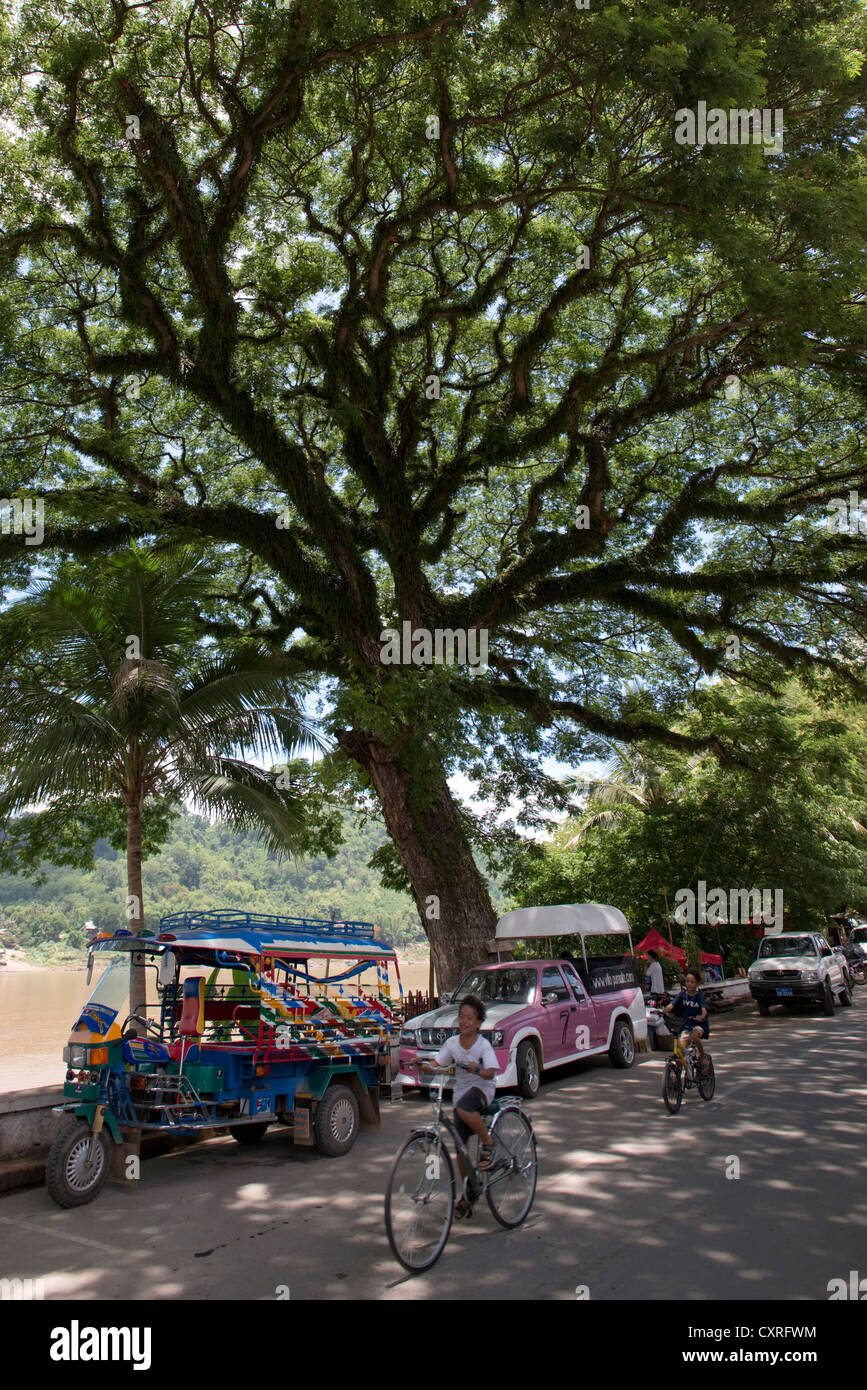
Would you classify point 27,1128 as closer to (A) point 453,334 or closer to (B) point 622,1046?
(B) point 622,1046

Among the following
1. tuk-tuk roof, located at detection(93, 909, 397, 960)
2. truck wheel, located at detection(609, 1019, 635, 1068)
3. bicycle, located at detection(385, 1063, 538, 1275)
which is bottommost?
truck wheel, located at detection(609, 1019, 635, 1068)

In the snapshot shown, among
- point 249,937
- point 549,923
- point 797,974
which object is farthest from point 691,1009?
point 797,974

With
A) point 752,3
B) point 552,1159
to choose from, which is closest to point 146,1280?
point 552,1159

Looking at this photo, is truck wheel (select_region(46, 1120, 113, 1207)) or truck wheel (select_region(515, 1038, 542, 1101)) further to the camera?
truck wheel (select_region(515, 1038, 542, 1101))

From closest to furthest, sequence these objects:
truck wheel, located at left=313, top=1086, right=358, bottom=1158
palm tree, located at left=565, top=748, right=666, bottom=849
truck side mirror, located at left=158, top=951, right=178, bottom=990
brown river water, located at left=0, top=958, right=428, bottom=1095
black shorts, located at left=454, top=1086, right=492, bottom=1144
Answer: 1. black shorts, located at left=454, top=1086, right=492, bottom=1144
2. truck side mirror, located at left=158, top=951, right=178, bottom=990
3. truck wheel, located at left=313, top=1086, right=358, bottom=1158
4. brown river water, located at left=0, top=958, right=428, bottom=1095
5. palm tree, located at left=565, top=748, right=666, bottom=849

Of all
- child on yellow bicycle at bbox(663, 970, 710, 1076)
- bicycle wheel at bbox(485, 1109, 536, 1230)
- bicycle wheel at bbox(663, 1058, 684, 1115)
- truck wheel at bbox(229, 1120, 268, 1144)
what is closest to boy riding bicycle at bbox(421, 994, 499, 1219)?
bicycle wheel at bbox(485, 1109, 536, 1230)

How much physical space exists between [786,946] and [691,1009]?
45.3 ft

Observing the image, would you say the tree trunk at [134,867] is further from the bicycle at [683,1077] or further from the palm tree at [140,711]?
the bicycle at [683,1077]

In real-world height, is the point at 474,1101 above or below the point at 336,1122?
above

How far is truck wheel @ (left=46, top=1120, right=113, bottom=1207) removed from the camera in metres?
7.18

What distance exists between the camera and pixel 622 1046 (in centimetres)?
1457

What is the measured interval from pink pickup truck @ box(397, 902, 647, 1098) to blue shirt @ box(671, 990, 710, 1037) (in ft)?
6.60

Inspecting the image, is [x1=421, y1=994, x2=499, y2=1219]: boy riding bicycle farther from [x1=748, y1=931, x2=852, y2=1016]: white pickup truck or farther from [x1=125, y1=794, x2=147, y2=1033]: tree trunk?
[x1=748, y1=931, x2=852, y2=1016]: white pickup truck

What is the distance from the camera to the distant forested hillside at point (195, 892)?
8825 centimetres
